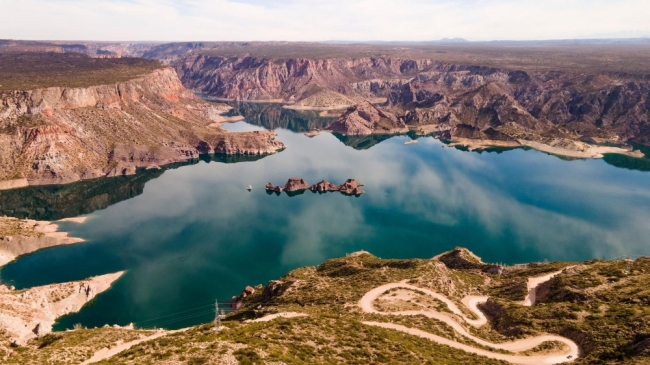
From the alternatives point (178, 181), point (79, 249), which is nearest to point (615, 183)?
point (178, 181)

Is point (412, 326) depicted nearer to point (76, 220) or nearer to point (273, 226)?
point (273, 226)

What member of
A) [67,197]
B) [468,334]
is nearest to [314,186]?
[67,197]

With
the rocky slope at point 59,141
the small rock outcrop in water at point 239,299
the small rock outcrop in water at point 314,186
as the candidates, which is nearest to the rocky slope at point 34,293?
the small rock outcrop in water at point 239,299

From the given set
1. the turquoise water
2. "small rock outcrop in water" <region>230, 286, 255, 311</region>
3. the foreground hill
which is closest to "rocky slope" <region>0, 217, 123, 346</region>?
the turquoise water

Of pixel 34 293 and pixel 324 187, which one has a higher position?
pixel 34 293

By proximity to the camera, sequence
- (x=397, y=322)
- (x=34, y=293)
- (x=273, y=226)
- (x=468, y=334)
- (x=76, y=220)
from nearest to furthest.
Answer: (x=468, y=334) < (x=397, y=322) < (x=34, y=293) < (x=273, y=226) < (x=76, y=220)

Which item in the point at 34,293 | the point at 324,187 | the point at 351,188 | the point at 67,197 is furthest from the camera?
the point at 324,187

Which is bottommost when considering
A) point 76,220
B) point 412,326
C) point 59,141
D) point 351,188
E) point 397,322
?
point 76,220

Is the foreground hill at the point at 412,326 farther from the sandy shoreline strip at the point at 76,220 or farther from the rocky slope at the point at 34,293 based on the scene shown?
the sandy shoreline strip at the point at 76,220
